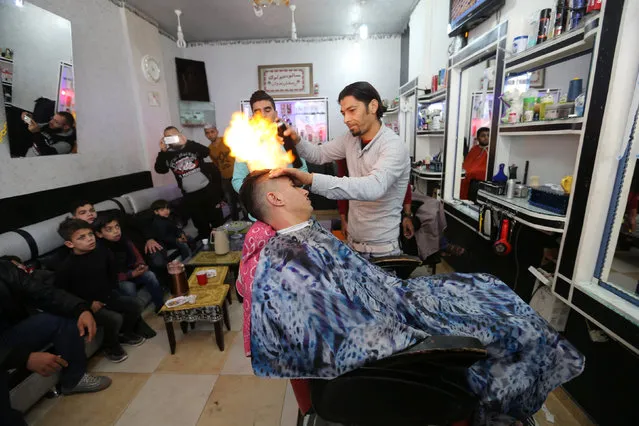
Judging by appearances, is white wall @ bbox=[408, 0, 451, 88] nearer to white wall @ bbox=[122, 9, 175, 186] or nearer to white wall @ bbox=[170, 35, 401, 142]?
white wall @ bbox=[170, 35, 401, 142]

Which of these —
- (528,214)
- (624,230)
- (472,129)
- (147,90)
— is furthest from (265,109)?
(147,90)

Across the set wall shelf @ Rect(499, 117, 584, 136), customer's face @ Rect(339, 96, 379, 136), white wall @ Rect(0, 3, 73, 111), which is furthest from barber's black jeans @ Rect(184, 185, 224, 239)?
wall shelf @ Rect(499, 117, 584, 136)

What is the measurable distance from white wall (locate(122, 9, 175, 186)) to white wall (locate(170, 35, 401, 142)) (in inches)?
45.1

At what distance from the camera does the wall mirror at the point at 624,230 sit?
1.31 meters

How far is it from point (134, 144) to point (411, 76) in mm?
4144

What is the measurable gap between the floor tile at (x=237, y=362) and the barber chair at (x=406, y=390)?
114 cm

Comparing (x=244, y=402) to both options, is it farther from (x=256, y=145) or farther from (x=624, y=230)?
(x=624, y=230)

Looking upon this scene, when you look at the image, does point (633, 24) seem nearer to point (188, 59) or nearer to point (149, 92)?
point (149, 92)

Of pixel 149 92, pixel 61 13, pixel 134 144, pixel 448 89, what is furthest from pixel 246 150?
pixel 149 92

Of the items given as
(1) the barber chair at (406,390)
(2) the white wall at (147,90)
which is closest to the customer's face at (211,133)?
(2) the white wall at (147,90)

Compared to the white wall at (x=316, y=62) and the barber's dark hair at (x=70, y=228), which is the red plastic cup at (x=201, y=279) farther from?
the white wall at (x=316, y=62)

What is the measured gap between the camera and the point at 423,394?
0.94 metres

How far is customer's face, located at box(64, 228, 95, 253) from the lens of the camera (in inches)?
80.9

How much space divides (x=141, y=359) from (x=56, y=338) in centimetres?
55
